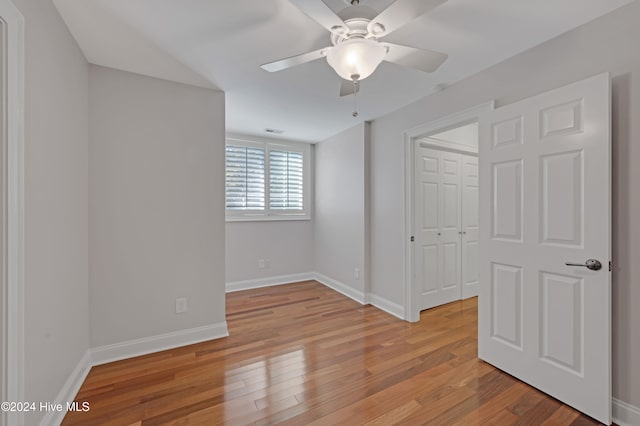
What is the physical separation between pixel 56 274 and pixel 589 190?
10.6 ft

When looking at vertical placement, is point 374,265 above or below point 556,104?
below

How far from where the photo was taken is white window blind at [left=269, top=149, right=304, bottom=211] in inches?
174

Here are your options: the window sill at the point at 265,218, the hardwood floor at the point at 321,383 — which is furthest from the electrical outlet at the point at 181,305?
the window sill at the point at 265,218

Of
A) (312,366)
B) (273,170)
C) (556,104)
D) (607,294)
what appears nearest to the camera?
(607,294)

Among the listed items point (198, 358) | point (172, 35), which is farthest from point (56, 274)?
point (172, 35)

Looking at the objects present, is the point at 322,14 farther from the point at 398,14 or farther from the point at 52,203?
the point at 52,203

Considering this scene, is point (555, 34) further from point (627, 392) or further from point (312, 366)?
point (312, 366)

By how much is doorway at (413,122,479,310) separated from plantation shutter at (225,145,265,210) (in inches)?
96.2

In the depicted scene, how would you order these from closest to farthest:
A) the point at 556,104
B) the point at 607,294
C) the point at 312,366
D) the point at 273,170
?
the point at 607,294, the point at 556,104, the point at 312,366, the point at 273,170

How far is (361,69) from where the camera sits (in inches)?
50.9

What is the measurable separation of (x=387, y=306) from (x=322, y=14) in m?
3.05

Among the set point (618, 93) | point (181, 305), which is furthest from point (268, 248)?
point (618, 93)

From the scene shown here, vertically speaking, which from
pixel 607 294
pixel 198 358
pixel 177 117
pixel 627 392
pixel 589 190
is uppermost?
pixel 177 117

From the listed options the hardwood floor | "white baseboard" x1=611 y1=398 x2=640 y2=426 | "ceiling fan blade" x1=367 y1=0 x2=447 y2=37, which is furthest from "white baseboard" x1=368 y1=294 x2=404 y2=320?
"ceiling fan blade" x1=367 y1=0 x2=447 y2=37
